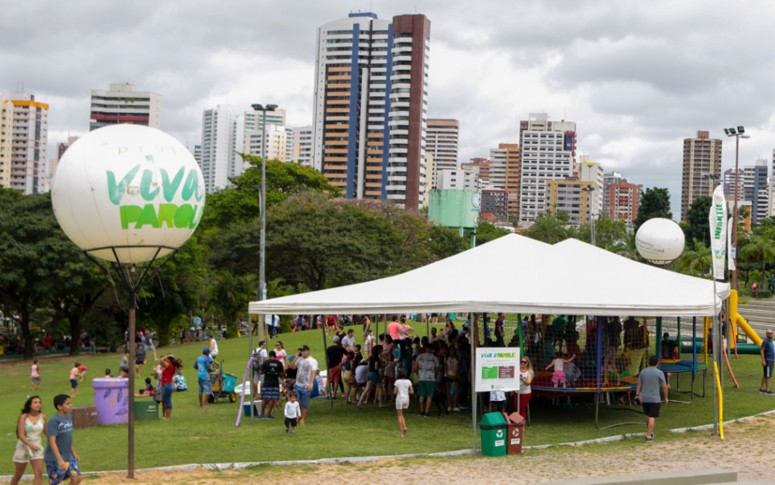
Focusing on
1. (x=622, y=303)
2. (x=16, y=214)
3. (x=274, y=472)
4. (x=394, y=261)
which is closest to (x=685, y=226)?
(x=394, y=261)

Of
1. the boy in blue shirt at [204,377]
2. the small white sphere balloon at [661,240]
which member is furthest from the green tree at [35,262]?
the small white sphere balloon at [661,240]

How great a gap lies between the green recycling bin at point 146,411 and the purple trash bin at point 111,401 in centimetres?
39

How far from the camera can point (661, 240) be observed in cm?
3064

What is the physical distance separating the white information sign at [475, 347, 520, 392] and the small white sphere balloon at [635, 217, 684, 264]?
19230 mm

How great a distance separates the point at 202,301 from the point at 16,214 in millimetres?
12006

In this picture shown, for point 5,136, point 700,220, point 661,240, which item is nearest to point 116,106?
point 5,136

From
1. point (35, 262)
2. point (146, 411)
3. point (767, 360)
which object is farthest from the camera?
point (35, 262)

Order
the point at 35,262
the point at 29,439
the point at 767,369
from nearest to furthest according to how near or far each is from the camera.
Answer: the point at 29,439, the point at 767,369, the point at 35,262

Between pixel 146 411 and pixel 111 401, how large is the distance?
853 millimetres

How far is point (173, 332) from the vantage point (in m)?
43.7

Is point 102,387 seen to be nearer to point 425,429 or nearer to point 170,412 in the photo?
point 170,412

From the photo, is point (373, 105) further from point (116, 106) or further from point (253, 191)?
point (116, 106)

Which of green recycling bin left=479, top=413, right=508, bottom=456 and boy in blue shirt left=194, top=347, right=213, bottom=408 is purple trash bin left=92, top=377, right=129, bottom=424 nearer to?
boy in blue shirt left=194, top=347, right=213, bottom=408

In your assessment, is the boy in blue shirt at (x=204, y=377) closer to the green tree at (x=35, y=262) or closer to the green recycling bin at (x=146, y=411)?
the green recycling bin at (x=146, y=411)
